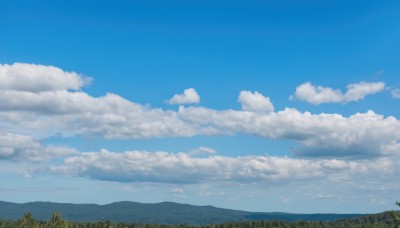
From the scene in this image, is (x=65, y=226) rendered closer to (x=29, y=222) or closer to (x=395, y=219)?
(x=29, y=222)

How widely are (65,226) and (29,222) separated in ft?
158

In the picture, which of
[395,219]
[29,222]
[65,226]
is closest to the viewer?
[395,219]

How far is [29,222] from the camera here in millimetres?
171875

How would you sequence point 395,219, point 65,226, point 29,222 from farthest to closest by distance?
1. point 29,222
2. point 65,226
3. point 395,219

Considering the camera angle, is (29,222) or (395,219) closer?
(395,219)

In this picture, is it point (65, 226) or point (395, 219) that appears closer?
point (395, 219)

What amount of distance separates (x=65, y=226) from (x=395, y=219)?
3200 inches

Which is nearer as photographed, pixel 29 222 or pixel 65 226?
pixel 65 226

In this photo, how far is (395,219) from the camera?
83.0 m

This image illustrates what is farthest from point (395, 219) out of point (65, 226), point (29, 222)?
point (29, 222)

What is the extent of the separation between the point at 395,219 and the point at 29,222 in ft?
415

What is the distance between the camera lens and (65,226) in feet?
427
